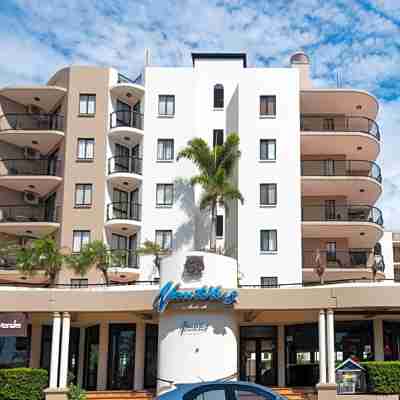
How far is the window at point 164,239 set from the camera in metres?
43.8

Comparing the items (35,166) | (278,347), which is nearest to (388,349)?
(278,347)

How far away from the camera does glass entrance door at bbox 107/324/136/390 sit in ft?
113

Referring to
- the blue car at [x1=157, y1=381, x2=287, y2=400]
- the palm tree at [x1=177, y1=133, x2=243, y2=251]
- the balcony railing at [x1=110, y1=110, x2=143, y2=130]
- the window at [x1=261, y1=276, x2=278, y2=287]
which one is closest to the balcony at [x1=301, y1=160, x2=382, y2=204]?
the palm tree at [x1=177, y1=133, x2=243, y2=251]

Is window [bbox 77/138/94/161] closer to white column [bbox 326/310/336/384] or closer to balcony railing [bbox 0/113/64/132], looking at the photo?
balcony railing [bbox 0/113/64/132]

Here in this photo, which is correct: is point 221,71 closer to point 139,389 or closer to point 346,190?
point 346,190

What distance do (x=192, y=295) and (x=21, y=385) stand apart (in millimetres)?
7864

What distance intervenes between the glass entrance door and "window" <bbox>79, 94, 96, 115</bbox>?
1647 cm

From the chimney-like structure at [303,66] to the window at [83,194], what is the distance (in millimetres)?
16353

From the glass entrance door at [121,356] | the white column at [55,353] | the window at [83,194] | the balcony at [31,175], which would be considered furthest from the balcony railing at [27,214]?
the white column at [55,353]

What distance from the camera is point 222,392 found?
1441 cm

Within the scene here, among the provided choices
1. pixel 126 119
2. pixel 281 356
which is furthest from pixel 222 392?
pixel 126 119

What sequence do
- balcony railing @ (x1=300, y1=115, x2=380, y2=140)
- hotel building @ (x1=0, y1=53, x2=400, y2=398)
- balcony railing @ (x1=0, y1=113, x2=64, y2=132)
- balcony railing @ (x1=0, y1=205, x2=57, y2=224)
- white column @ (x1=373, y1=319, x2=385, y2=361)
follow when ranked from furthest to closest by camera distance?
1. balcony railing @ (x1=300, y1=115, x2=380, y2=140)
2. balcony railing @ (x1=0, y1=113, x2=64, y2=132)
3. balcony railing @ (x1=0, y1=205, x2=57, y2=224)
4. hotel building @ (x1=0, y1=53, x2=400, y2=398)
5. white column @ (x1=373, y1=319, x2=385, y2=361)

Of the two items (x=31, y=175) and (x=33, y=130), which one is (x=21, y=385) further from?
(x=33, y=130)

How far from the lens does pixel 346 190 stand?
1796 inches
